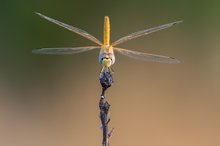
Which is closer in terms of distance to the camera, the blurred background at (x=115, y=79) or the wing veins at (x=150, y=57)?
the wing veins at (x=150, y=57)

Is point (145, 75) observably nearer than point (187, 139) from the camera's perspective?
No

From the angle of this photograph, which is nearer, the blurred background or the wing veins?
the wing veins

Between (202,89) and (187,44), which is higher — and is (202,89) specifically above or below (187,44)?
below

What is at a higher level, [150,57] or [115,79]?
[115,79]

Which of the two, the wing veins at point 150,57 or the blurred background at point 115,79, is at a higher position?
the blurred background at point 115,79

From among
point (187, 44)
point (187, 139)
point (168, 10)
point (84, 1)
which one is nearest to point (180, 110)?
point (187, 139)

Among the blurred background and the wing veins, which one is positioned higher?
the blurred background

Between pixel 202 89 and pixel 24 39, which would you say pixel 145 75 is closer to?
pixel 202 89

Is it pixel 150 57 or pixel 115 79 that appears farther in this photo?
pixel 115 79
